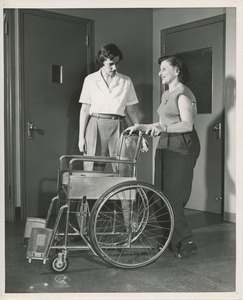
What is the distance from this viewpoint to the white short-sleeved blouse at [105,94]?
299cm

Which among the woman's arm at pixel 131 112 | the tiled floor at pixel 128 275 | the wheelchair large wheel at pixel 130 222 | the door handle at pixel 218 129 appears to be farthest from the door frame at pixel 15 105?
the door handle at pixel 218 129

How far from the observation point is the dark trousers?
284 centimetres

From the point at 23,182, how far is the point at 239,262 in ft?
7.14

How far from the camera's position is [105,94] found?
117 inches

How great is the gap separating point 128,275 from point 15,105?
1.99m

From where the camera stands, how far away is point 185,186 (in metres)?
2.86

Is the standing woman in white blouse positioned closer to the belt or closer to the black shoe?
the belt

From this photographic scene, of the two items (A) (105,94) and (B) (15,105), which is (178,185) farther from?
(B) (15,105)

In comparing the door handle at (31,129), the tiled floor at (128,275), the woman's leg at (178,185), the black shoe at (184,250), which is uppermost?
the door handle at (31,129)

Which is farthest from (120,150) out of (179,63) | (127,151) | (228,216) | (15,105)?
(228,216)

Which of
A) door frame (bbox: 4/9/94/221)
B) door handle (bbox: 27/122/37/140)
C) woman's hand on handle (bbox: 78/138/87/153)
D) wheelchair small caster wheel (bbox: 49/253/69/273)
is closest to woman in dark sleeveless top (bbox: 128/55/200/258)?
woman's hand on handle (bbox: 78/138/87/153)

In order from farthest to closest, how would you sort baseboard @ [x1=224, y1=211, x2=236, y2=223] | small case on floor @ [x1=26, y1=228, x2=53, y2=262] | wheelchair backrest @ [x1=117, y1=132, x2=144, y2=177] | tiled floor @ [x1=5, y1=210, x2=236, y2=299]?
1. baseboard @ [x1=224, y1=211, x2=236, y2=223]
2. wheelchair backrest @ [x1=117, y1=132, x2=144, y2=177]
3. small case on floor @ [x1=26, y1=228, x2=53, y2=262]
4. tiled floor @ [x1=5, y1=210, x2=236, y2=299]

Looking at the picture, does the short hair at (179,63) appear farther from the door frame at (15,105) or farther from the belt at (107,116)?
the door frame at (15,105)

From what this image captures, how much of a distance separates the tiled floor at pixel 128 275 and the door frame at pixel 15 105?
2.26 feet
